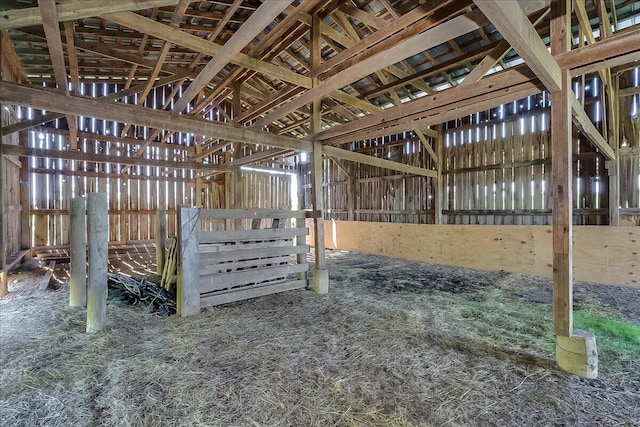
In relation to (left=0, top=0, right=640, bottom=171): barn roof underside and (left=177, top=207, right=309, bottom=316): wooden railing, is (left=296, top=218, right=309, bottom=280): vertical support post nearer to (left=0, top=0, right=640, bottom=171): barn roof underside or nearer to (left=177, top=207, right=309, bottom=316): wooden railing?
(left=177, top=207, right=309, bottom=316): wooden railing

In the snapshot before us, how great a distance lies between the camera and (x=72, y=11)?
2.15 meters

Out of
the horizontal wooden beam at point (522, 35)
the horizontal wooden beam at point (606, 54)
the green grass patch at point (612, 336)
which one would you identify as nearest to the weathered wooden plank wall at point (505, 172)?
the green grass patch at point (612, 336)

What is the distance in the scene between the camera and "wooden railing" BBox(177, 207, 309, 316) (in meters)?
3.67

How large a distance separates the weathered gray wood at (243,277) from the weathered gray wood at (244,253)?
8.7 inches

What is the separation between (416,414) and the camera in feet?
6.13

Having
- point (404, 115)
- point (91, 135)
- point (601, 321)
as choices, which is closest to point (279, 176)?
point (91, 135)

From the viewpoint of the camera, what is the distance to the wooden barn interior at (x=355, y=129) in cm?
234

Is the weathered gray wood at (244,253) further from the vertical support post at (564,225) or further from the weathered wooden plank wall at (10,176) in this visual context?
the weathered wooden plank wall at (10,176)

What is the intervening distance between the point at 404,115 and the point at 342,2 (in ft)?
8.10

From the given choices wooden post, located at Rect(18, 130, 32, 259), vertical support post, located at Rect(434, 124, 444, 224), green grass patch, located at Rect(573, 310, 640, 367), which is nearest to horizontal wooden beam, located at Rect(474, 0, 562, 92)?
green grass patch, located at Rect(573, 310, 640, 367)

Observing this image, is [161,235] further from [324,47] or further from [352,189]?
[352,189]

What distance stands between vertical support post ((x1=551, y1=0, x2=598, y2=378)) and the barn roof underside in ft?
0.76

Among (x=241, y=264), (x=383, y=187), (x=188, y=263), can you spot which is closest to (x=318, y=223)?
(x=241, y=264)

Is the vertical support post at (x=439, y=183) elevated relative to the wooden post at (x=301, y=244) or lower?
elevated
